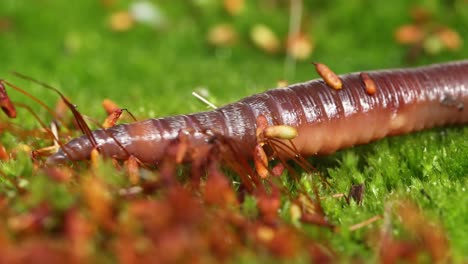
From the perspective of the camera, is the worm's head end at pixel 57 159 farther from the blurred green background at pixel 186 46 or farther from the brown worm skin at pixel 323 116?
the blurred green background at pixel 186 46

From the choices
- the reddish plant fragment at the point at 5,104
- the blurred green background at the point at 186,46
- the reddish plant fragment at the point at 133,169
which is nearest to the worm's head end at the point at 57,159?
the reddish plant fragment at the point at 133,169

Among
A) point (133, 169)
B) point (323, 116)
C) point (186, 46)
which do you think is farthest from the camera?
point (186, 46)

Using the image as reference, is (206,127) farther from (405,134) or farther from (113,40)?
(113,40)

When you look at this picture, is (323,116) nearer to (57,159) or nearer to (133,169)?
(133,169)

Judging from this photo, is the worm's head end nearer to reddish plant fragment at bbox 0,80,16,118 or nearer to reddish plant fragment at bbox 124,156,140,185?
reddish plant fragment at bbox 124,156,140,185

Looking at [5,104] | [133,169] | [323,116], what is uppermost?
[5,104]

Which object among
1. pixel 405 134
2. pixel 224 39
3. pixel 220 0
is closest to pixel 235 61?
pixel 224 39

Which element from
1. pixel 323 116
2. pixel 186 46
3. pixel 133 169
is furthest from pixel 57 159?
pixel 186 46
